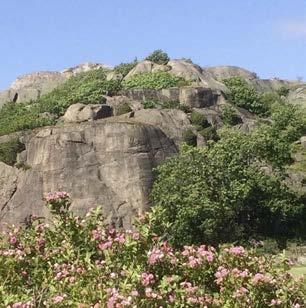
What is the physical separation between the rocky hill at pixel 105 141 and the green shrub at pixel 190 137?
0.28 feet

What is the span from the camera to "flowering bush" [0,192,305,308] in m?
7.16

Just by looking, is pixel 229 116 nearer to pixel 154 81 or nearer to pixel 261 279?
pixel 154 81

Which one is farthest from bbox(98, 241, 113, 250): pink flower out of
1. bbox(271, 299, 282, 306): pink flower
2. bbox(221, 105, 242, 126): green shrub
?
bbox(221, 105, 242, 126): green shrub

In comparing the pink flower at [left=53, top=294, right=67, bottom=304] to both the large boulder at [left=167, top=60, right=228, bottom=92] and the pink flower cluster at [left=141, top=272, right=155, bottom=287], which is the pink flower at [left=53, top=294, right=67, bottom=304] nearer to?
the pink flower cluster at [left=141, top=272, right=155, bottom=287]

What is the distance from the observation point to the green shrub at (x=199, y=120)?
176 feet

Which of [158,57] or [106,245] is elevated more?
[158,57]

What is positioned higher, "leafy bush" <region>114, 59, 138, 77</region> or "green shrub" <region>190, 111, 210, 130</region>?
"leafy bush" <region>114, 59, 138, 77</region>

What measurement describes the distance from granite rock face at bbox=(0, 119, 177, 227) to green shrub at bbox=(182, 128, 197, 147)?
123 inches

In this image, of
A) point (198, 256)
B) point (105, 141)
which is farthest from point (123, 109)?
point (198, 256)

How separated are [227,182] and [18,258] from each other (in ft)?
106

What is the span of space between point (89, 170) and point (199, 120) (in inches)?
513

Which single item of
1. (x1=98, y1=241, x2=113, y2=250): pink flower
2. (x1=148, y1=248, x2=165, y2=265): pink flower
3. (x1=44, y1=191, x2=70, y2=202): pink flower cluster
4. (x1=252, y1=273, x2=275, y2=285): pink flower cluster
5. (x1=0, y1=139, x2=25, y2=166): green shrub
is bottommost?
(x1=252, y1=273, x2=275, y2=285): pink flower cluster

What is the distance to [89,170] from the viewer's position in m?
45.5

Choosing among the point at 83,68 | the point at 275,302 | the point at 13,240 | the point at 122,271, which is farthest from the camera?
the point at 83,68
